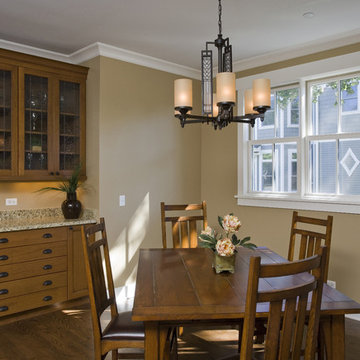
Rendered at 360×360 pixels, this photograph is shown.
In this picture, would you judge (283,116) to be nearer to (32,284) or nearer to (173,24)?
(173,24)

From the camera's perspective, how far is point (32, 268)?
142 inches

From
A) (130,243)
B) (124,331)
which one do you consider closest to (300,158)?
(130,243)

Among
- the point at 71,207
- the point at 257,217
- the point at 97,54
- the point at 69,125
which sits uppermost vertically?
the point at 97,54

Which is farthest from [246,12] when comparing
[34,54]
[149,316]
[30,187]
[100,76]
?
[30,187]

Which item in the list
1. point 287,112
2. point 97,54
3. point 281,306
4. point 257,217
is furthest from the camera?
point 257,217

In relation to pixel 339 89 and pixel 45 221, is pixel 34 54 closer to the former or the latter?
pixel 45 221

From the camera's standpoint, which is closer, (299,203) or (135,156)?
(299,203)

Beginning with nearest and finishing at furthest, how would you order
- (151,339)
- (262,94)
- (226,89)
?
(151,339)
(226,89)
(262,94)

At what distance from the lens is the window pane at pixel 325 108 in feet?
12.7

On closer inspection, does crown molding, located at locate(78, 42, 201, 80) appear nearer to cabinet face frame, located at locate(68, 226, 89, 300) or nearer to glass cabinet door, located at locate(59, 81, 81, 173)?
glass cabinet door, located at locate(59, 81, 81, 173)

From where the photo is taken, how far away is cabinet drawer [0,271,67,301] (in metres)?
3.44

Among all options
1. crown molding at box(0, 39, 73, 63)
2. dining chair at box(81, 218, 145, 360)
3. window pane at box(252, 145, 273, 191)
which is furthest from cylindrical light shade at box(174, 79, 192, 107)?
crown molding at box(0, 39, 73, 63)

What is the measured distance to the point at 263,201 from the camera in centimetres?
433

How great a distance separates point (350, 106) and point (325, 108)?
0.26m
